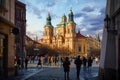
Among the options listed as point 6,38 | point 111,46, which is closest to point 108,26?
point 111,46

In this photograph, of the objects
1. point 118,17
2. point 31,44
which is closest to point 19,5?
point 31,44

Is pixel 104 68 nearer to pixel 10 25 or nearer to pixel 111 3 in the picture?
pixel 111 3

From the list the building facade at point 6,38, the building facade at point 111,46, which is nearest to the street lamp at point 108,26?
Answer: the building facade at point 111,46

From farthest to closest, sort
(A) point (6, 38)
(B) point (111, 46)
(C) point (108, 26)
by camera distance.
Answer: (A) point (6, 38) < (B) point (111, 46) < (C) point (108, 26)

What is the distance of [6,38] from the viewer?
90.2 ft

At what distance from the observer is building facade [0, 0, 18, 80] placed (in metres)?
26.0

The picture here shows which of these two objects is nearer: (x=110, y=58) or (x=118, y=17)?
(x=118, y=17)

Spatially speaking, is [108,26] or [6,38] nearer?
[108,26]

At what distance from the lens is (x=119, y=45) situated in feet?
71.6

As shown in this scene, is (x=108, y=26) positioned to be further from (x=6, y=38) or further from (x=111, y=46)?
(x=6, y=38)

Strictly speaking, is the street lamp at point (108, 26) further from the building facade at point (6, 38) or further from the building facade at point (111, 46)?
the building facade at point (6, 38)

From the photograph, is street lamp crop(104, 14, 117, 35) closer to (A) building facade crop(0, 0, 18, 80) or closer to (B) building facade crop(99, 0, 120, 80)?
(B) building facade crop(99, 0, 120, 80)

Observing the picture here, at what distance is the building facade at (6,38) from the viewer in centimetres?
2598

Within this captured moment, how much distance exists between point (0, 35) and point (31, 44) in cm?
11010
